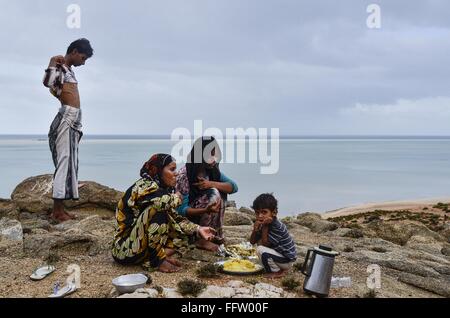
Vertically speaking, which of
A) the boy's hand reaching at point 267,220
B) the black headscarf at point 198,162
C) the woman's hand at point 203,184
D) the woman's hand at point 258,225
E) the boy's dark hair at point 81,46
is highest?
the boy's dark hair at point 81,46

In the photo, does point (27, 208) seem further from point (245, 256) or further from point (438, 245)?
point (438, 245)

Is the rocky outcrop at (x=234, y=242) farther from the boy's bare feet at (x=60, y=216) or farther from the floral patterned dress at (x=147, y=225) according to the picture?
the floral patterned dress at (x=147, y=225)

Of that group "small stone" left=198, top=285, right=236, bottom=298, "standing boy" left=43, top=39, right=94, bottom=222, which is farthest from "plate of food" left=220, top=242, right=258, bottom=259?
"standing boy" left=43, top=39, right=94, bottom=222

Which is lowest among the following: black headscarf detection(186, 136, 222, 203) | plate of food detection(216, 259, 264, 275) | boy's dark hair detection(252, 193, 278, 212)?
plate of food detection(216, 259, 264, 275)

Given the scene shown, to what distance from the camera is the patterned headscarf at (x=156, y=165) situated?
5.70 m

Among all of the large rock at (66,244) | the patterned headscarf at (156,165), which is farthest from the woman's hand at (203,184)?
the large rock at (66,244)

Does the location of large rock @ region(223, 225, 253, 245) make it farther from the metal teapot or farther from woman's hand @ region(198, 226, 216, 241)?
the metal teapot

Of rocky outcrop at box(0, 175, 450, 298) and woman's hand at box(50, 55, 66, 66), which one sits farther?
woman's hand at box(50, 55, 66, 66)

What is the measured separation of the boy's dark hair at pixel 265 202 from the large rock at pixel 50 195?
6369 mm

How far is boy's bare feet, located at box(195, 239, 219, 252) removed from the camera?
6.80 metres

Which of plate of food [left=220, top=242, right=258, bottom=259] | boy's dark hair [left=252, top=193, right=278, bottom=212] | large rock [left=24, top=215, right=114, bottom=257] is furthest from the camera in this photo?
large rock [left=24, top=215, right=114, bottom=257]

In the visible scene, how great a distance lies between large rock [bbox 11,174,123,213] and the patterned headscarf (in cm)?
555

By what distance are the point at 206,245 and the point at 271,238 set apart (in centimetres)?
146

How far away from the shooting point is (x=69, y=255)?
6.73 meters
